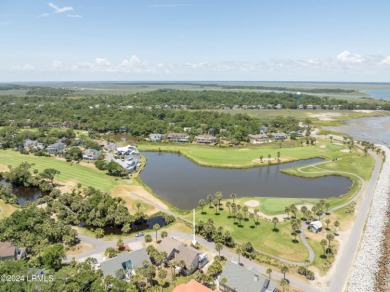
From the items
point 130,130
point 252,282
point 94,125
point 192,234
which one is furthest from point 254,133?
point 252,282

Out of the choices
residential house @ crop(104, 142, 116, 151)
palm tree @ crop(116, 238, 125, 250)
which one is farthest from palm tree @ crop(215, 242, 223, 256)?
residential house @ crop(104, 142, 116, 151)

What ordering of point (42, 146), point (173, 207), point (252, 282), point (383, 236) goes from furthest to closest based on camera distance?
point (42, 146), point (173, 207), point (383, 236), point (252, 282)

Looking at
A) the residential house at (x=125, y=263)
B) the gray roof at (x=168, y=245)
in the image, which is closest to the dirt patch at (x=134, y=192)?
the gray roof at (x=168, y=245)

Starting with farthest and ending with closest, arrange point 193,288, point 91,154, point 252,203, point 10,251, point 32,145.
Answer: point 32,145, point 91,154, point 252,203, point 10,251, point 193,288

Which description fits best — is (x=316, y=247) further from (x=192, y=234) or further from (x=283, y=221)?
(x=192, y=234)

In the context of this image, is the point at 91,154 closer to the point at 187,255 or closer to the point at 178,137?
the point at 178,137

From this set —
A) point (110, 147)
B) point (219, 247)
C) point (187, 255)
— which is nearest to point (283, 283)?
point (219, 247)

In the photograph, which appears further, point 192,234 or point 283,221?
point 283,221
